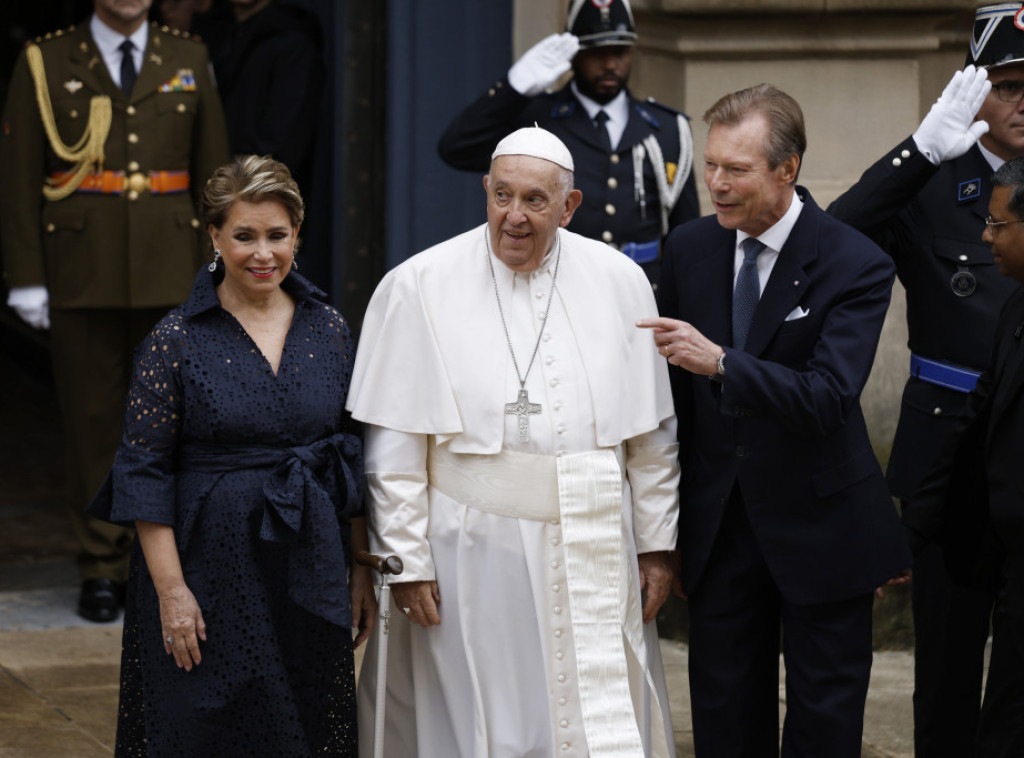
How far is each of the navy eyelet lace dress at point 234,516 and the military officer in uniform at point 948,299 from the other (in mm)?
1527

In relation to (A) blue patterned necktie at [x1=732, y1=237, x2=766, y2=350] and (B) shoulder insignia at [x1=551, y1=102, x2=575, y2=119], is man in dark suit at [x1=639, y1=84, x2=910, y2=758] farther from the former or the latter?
(B) shoulder insignia at [x1=551, y1=102, x2=575, y2=119]

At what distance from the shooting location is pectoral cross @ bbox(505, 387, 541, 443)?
157 inches

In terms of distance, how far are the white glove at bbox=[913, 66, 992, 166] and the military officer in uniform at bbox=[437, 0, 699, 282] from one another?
1348mm

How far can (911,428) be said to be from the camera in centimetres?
454

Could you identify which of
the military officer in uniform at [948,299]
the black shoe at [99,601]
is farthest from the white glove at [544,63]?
the black shoe at [99,601]

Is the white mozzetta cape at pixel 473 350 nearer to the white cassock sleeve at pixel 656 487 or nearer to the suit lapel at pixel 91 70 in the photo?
the white cassock sleeve at pixel 656 487

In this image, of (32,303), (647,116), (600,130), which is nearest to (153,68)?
(32,303)

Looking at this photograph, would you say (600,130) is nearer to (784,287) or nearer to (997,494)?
(784,287)

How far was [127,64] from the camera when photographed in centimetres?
588

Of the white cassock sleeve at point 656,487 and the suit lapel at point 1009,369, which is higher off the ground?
the suit lapel at point 1009,369

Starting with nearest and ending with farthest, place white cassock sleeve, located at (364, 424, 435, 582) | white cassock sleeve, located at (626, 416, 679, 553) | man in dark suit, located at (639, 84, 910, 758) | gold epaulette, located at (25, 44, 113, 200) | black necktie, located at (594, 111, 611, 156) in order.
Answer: man in dark suit, located at (639, 84, 910, 758) < white cassock sleeve, located at (364, 424, 435, 582) < white cassock sleeve, located at (626, 416, 679, 553) < black necktie, located at (594, 111, 611, 156) < gold epaulette, located at (25, 44, 113, 200)

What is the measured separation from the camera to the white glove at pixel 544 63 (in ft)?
17.4

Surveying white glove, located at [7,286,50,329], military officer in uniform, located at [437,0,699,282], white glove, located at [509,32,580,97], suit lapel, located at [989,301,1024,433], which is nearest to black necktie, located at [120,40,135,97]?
white glove, located at [7,286,50,329]

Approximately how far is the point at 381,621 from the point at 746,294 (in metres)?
1.15
